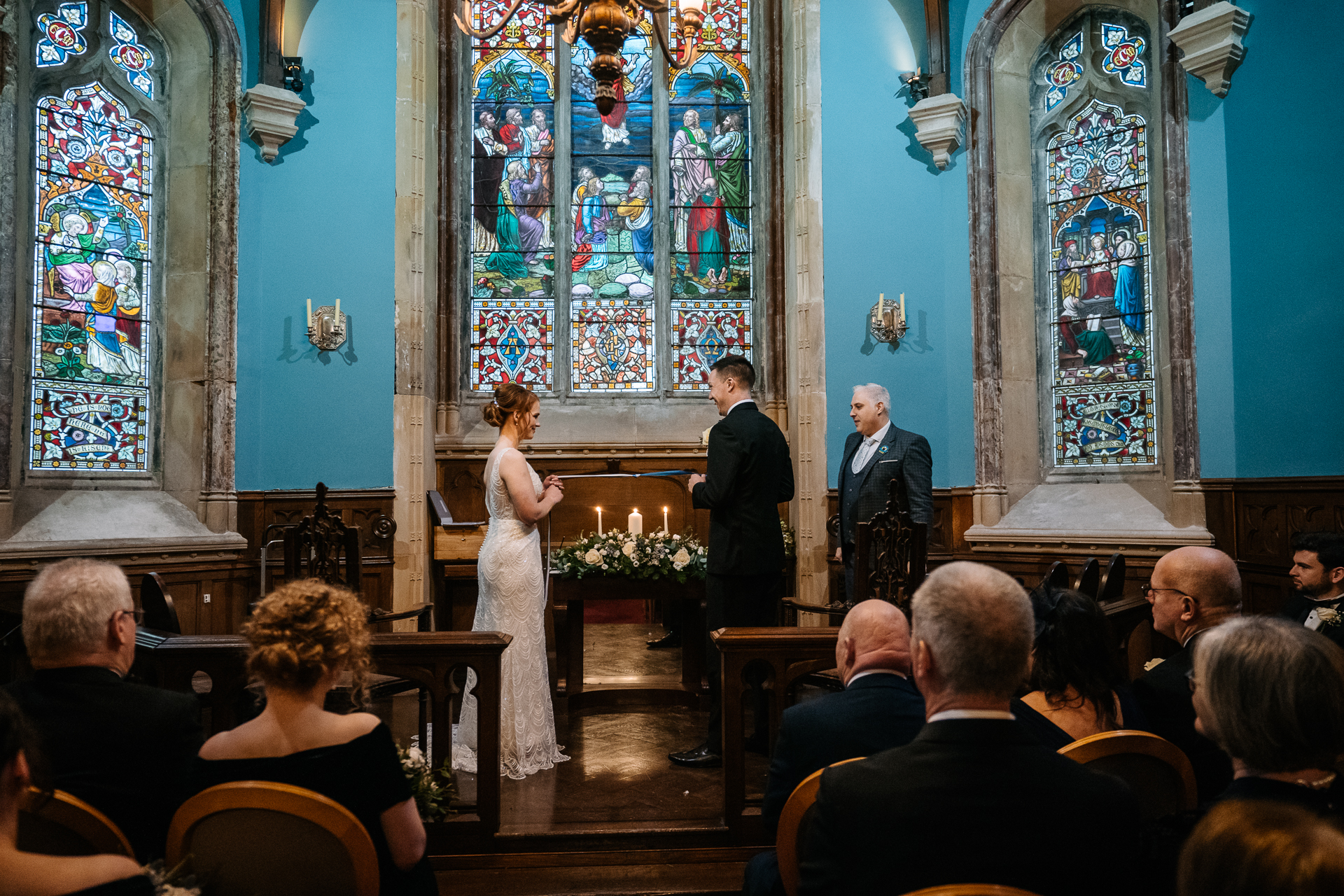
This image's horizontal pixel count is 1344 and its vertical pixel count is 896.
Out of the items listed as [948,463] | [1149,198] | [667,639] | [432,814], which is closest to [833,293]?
[948,463]

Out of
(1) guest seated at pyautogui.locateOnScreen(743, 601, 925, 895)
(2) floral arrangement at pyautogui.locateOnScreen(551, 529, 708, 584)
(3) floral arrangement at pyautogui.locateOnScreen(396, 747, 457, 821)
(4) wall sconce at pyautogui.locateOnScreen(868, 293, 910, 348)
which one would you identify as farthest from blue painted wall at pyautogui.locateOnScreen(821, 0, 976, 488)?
(1) guest seated at pyautogui.locateOnScreen(743, 601, 925, 895)

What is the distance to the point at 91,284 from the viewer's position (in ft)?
19.9

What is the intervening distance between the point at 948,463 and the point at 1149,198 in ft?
7.12

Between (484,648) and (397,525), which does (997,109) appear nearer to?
(397,525)

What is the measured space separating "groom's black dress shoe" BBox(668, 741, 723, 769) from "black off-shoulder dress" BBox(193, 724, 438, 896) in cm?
226

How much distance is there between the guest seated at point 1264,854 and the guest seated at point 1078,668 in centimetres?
118

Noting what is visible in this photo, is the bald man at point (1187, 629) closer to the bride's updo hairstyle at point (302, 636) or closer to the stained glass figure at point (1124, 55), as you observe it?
the bride's updo hairstyle at point (302, 636)

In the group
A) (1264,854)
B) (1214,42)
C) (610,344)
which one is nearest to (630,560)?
(610,344)

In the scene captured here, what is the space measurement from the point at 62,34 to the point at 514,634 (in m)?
5.06

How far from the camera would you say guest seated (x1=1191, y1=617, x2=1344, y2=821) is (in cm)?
139

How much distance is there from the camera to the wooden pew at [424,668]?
300 centimetres

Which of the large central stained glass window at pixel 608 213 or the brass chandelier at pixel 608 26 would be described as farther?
the large central stained glass window at pixel 608 213

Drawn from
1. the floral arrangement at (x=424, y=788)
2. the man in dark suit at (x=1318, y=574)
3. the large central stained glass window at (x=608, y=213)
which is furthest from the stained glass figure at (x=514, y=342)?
the man in dark suit at (x=1318, y=574)

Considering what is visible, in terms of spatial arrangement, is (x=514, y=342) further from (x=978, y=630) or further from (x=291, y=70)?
(x=978, y=630)
